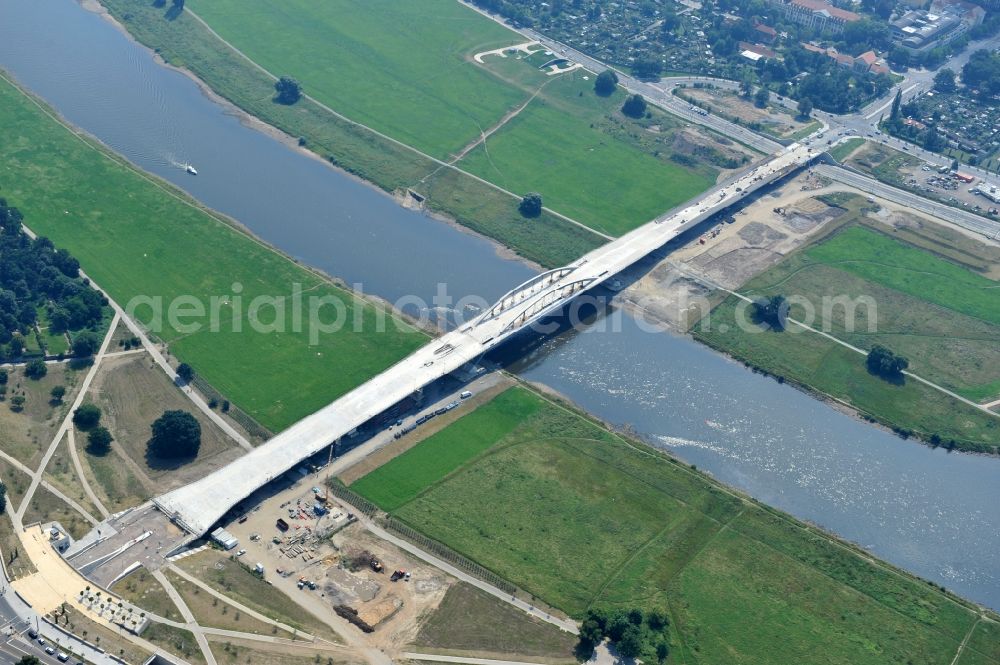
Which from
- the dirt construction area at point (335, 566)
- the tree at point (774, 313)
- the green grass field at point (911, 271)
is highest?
the green grass field at point (911, 271)

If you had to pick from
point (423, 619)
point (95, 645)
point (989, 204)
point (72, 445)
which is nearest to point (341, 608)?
point (423, 619)

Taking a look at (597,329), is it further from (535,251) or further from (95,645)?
(95,645)

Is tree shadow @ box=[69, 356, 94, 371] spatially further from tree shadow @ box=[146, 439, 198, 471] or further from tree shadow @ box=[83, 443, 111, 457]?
tree shadow @ box=[146, 439, 198, 471]

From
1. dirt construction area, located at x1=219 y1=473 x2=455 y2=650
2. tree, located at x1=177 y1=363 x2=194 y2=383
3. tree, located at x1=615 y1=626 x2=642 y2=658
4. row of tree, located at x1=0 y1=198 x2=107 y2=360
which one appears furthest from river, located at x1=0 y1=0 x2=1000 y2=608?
dirt construction area, located at x1=219 y1=473 x2=455 y2=650

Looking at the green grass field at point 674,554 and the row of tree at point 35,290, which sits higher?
the row of tree at point 35,290

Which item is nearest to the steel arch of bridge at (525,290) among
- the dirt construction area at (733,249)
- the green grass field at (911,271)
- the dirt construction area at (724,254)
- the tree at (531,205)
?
the dirt construction area at (733,249)

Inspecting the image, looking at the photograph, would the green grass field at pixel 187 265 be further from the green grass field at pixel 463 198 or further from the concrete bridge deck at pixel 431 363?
the green grass field at pixel 463 198
